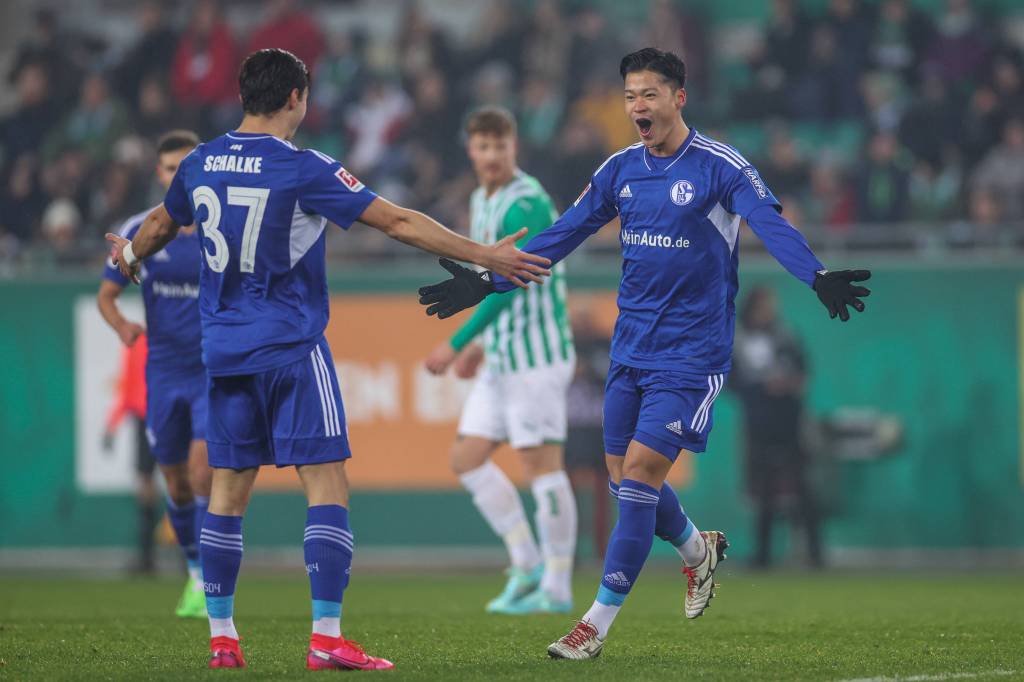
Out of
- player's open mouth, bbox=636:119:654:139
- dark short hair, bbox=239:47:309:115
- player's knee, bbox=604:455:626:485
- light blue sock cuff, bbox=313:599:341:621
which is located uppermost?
dark short hair, bbox=239:47:309:115

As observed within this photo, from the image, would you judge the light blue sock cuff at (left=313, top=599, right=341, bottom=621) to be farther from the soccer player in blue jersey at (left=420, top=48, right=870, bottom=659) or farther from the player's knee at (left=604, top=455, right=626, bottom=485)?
the player's knee at (left=604, top=455, right=626, bottom=485)

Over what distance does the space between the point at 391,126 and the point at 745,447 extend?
6.08 meters

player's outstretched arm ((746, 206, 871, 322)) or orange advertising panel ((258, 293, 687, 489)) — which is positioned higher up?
player's outstretched arm ((746, 206, 871, 322))

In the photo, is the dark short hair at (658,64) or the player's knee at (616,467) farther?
the player's knee at (616,467)

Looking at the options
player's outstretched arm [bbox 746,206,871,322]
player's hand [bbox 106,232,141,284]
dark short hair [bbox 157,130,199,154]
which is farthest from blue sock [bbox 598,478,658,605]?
dark short hair [bbox 157,130,199,154]

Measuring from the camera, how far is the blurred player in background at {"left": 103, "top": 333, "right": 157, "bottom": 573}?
46.1 feet

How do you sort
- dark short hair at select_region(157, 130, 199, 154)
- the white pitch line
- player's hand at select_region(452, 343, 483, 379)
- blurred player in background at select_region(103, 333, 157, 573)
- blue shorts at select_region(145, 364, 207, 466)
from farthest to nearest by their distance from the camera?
blurred player in background at select_region(103, 333, 157, 573)
player's hand at select_region(452, 343, 483, 379)
dark short hair at select_region(157, 130, 199, 154)
blue shorts at select_region(145, 364, 207, 466)
the white pitch line

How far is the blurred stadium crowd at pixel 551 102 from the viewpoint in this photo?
15711mm

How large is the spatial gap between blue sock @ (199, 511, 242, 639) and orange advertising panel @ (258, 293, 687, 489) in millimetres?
8568

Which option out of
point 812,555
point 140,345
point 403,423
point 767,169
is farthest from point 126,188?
point 812,555

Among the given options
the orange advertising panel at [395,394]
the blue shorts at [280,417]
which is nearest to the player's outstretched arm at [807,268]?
the blue shorts at [280,417]

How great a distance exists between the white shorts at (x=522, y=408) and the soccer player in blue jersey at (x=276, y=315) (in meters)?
3.31

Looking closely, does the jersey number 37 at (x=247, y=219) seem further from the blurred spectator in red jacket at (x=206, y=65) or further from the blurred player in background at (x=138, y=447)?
the blurred spectator in red jacket at (x=206, y=65)

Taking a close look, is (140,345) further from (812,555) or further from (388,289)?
(812,555)
